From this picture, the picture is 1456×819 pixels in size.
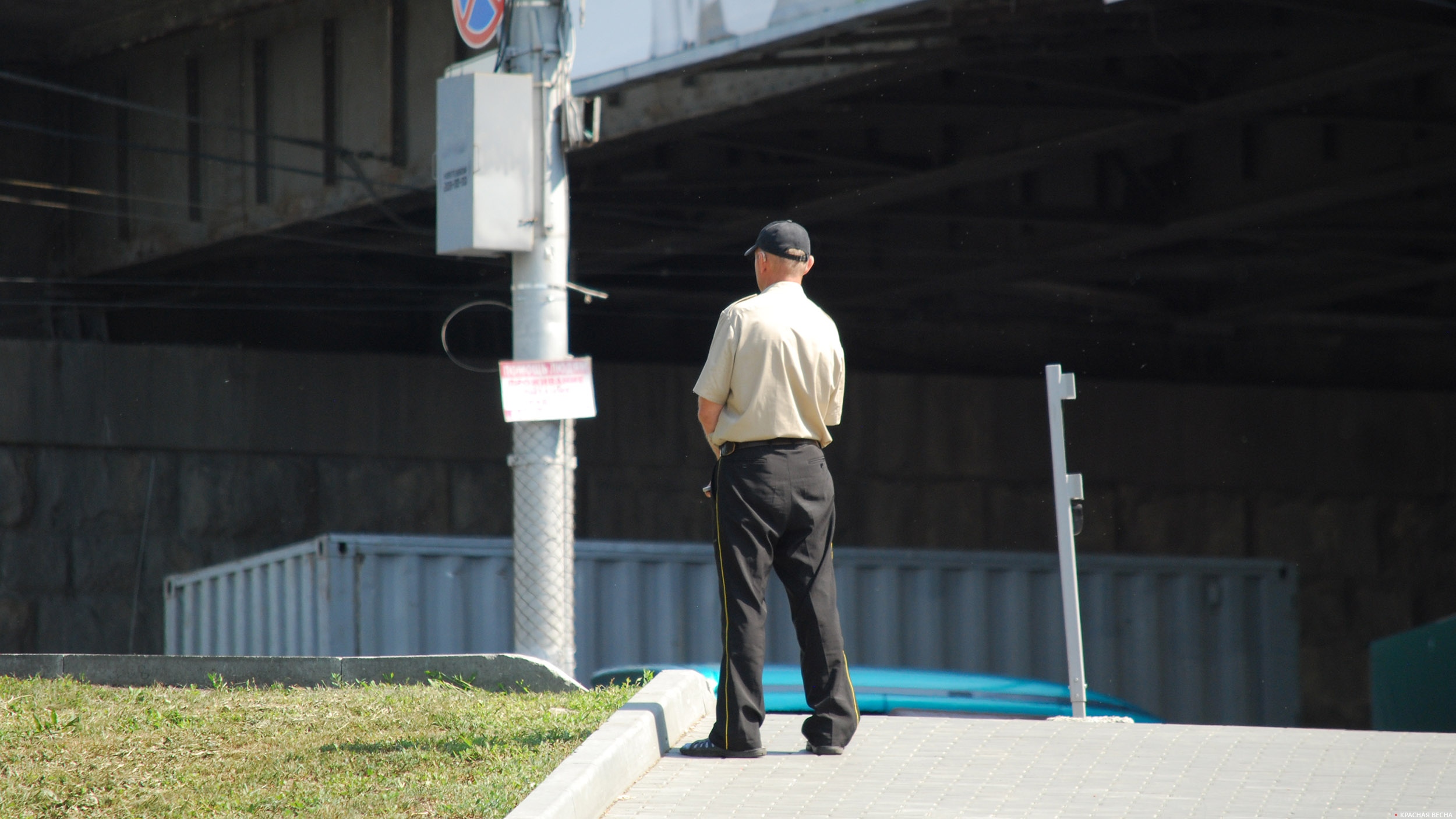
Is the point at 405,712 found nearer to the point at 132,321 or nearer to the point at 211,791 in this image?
the point at 211,791

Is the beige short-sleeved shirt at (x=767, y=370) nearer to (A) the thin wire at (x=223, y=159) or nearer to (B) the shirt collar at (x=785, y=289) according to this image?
(B) the shirt collar at (x=785, y=289)

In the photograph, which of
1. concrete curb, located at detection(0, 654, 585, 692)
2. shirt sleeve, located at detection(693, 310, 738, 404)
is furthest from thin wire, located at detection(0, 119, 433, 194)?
shirt sleeve, located at detection(693, 310, 738, 404)

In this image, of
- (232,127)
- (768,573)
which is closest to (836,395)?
(768,573)

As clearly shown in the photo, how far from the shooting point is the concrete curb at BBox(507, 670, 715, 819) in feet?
16.0

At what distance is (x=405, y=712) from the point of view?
705 cm

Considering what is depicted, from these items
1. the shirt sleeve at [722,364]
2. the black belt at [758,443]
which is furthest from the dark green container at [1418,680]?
the shirt sleeve at [722,364]

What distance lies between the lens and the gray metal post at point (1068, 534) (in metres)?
6.81

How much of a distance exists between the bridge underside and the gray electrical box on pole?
6.22 ft

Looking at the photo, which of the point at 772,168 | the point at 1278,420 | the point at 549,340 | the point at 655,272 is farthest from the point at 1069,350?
the point at 549,340

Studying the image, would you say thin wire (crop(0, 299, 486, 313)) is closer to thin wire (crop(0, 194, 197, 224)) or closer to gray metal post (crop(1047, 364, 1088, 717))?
thin wire (crop(0, 194, 197, 224))

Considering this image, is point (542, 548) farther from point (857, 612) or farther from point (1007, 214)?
point (1007, 214)

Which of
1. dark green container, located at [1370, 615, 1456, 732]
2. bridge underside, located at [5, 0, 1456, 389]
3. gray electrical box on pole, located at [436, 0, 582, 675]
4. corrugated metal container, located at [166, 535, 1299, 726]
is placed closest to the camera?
gray electrical box on pole, located at [436, 0, 582, 675]

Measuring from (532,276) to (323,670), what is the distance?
2571mm

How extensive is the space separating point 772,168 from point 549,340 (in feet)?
23.5
